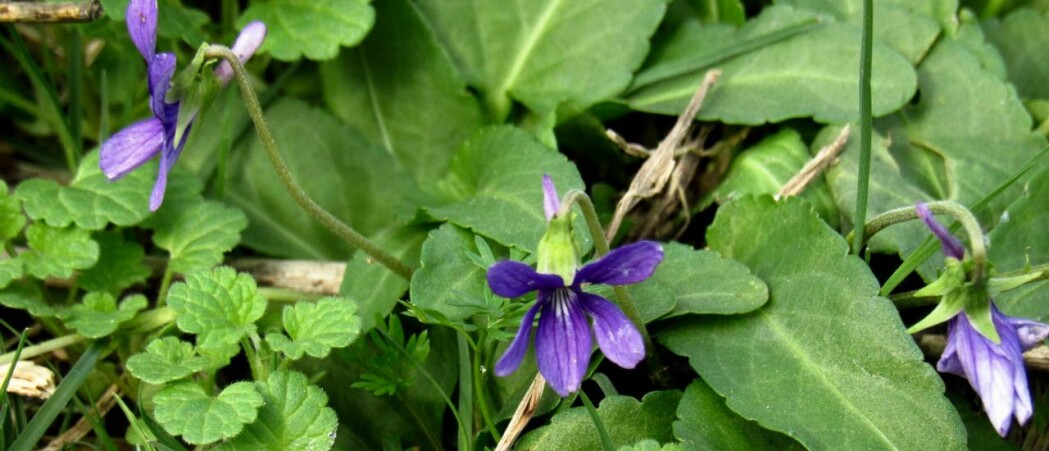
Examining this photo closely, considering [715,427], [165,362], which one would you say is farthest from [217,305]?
[715,427]

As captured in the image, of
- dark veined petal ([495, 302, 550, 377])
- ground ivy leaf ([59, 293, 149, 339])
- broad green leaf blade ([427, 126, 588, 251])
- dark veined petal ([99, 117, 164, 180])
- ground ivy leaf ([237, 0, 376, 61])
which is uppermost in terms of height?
dark veined petal ([99, 117, 164, 180])

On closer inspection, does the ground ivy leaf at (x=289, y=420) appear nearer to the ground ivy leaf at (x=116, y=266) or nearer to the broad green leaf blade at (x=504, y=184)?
the broad green leaf blade at (x=504, y=184)

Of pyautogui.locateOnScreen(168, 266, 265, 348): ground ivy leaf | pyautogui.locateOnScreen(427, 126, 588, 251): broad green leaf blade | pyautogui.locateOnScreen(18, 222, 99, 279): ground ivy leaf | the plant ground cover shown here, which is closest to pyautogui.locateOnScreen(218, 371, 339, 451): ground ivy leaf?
the plant ground cover

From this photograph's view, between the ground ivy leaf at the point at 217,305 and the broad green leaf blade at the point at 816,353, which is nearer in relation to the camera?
the broad green leaf blade at the point at 816,353

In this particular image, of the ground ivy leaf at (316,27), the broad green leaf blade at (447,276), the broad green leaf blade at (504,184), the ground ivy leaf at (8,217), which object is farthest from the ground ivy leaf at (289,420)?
the ground ivy leaf at (316,27)

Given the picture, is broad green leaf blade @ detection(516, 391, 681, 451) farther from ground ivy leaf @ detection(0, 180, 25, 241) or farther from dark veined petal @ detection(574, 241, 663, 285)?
ground ivy leaf @ detection(0, 180, 25, 241)

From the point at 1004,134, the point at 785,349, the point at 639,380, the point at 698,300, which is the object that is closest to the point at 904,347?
the point at 785,349

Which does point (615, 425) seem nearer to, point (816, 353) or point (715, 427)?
point (715, 427)

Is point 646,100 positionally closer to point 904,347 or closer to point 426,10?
point 426,10

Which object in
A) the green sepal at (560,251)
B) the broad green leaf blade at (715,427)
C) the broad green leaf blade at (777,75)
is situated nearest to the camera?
the green sepal at (560,251)
